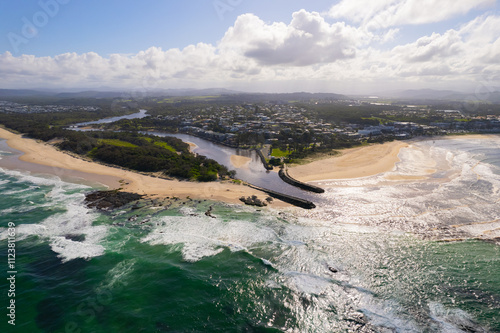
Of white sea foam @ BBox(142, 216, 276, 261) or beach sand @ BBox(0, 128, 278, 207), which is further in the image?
beach sand @ BBox(0, 128, 278, 207)

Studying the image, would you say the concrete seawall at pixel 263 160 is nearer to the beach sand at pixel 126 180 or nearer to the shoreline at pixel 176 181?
the shoreline at pixel 176 181

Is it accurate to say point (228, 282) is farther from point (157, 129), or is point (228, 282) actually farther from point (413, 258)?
point (157, 129)

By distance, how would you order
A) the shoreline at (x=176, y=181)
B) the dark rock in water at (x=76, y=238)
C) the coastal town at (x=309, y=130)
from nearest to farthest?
the dark rock in water at (x=76, y=238)
the shoreline at (x=176, y=181)
the coastal town at (x=309, y=130)

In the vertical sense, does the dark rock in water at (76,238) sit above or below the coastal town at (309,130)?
below

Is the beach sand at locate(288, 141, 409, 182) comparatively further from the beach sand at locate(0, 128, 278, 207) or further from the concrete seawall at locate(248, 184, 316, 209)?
the beach sand at locate(0, 128, 278, 207)

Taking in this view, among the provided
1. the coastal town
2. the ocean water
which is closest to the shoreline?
the ocean water

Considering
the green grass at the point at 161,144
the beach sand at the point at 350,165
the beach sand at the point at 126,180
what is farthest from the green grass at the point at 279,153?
the green grass at the point at 161,144

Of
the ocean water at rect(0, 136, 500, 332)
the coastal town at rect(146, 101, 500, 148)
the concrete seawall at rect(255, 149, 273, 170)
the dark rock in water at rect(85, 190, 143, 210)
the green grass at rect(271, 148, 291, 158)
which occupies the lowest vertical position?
the ocean water at rect(0, 136, 500, 332)
